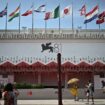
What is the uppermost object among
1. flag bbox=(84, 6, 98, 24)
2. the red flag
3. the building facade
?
flag bbox=(84, 6, 98, 24)

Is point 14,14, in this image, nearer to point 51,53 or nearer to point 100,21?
point 51,53

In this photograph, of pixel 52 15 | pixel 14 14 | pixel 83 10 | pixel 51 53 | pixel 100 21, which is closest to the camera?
pixel 51 53

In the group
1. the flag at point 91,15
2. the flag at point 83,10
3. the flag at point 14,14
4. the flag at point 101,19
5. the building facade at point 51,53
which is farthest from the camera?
the flag at point 83,10

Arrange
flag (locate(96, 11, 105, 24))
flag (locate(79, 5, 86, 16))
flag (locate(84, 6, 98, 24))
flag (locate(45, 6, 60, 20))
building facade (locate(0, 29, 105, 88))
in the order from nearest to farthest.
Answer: building facade (locate(0, 29, 105, 88)) → flag (locate(84, 6, 98, 24)) → flag (locate(96, 11, 105, 24)) → flag (locate(45, 6, 60, 20)) → flag (locate(79, 5, 86, 16))

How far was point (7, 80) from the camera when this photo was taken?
40.1 metres

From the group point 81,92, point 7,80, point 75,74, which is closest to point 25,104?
point 81,92

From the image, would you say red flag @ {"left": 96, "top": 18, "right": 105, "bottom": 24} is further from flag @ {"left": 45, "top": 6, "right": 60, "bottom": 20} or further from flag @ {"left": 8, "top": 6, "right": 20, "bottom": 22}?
flag @ {"left": 8, "top": 6, "right": 20, "bottom": 22}

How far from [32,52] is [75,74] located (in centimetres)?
573

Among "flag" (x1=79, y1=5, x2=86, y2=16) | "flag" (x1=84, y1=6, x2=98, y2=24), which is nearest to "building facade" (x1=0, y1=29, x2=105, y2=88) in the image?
"flag" (x1=84, y1=6, x2=98, y2=24)

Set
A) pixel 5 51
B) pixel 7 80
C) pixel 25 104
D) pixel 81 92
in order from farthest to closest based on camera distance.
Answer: pixel 5 51
pixel 7 80
pixel 81 92
pixel 25 104

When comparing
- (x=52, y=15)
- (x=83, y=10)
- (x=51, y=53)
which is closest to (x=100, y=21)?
(x=83, y=10)

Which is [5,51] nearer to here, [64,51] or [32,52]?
[32,52]

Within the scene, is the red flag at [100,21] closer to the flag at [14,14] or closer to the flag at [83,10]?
the flag at [83,10]

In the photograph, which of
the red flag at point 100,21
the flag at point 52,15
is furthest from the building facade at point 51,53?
the flag at point 52,15
